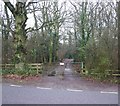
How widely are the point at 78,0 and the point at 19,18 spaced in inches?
246

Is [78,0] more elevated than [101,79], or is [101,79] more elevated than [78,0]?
[78,0]

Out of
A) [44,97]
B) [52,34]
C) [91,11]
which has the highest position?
[91,11]

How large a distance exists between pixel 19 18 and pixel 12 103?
631 centimetres

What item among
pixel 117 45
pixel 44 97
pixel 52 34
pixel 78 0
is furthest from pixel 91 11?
pixel 44 97

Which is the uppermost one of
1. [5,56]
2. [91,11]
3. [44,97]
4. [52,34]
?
[91,11]

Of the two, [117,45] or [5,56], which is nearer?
[117,45]

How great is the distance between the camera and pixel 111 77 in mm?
8352

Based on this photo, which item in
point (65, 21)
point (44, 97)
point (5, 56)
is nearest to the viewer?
point (44, 97)

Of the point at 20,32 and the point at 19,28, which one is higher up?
the point at 19,28

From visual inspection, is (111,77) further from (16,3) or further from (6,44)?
(6,44)

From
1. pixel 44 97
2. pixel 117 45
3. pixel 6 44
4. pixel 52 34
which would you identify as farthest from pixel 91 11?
pixel 44 97

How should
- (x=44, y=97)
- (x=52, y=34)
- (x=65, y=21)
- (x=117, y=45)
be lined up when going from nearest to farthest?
(x=44, y=97), (x=117, y=45), (x=65, y=21), (x=52, y=34)

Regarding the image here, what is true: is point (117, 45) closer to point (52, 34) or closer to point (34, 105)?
point (34, 105)

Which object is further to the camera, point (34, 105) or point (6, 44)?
point (6, 44)
